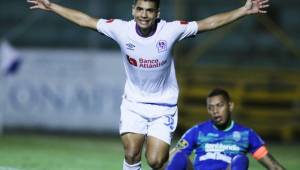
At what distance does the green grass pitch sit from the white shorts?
2821 millimetres

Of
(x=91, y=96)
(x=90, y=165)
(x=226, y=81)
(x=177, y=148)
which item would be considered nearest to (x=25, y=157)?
(x=90, y=165)

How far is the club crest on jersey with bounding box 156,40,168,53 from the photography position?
9.68 metres

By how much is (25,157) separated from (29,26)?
1153 cm

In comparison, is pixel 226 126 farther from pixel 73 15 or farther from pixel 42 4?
pixel 42 4

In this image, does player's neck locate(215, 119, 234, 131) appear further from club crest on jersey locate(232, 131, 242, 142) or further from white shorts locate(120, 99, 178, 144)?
white shorts locate(120, 99, 178, 144)

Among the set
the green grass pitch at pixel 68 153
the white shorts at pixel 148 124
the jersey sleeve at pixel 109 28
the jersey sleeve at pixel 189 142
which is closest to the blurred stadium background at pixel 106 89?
the green grass pitch at pixel 68 153

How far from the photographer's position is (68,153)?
15.5 m

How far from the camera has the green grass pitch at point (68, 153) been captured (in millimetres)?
12977

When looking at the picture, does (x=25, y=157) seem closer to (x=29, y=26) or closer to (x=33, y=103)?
(x=33, y=103)

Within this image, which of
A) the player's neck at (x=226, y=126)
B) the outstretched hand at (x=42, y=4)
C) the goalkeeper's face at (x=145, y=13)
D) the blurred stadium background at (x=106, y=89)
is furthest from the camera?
the blurred stadium background at (x=106, y=89)

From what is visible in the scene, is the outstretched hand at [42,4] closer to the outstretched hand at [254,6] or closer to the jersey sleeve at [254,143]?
the outstretched hand at [254,6]

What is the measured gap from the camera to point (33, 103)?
21031mm

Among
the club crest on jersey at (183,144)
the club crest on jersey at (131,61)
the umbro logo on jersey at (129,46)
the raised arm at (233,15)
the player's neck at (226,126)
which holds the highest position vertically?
the raised arm at (233,15)

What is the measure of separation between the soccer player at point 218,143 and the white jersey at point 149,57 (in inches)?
20.5
